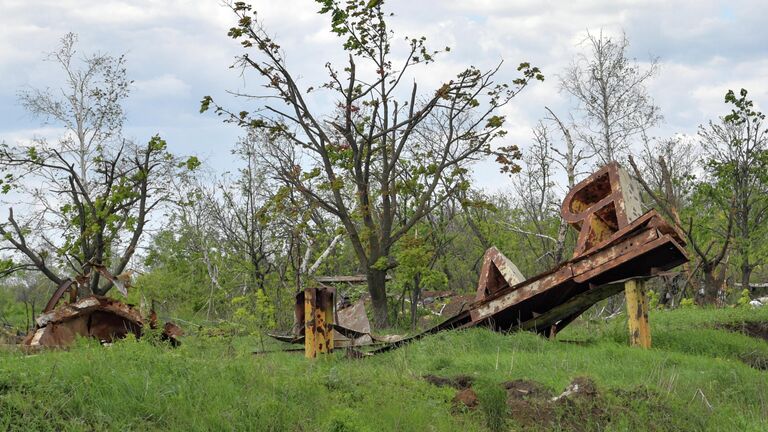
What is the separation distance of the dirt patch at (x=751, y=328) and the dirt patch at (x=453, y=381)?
6977mm

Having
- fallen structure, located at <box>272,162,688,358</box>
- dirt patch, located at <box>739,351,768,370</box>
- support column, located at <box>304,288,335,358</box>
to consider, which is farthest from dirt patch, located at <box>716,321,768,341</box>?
support column, located at <box>304,288,335,358</box>

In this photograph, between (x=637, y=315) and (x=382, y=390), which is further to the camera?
(x=637, y=315)

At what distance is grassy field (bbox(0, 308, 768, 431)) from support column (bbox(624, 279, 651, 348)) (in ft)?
1.02

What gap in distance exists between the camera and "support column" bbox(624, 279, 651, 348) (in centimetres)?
1090

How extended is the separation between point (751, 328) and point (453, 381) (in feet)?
25.0

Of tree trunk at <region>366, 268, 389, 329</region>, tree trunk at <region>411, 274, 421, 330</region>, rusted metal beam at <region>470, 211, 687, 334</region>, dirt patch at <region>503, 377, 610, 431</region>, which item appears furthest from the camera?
tree trunk at <region>366, 268, 389, 329</region>

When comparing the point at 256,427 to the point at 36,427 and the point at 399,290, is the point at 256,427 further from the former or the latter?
the point at 399,290

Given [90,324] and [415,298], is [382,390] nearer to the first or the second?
[90,324]

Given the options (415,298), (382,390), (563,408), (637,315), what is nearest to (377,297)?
(415,298)

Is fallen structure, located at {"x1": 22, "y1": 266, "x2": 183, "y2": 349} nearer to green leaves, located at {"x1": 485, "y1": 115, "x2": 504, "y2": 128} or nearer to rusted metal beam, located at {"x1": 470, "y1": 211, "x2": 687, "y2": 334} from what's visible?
rusted metal beam, located at {"x1": 470, "y1": 211, "x2": 687, "y2": 334}

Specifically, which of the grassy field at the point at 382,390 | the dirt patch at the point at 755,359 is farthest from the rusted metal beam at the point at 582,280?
the dirt patch at the point at 755,359

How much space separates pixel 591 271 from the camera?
11.0 metres

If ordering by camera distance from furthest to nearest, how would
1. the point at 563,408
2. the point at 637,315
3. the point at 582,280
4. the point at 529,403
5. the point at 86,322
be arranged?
the point at 86,322
the point at 582,280
the point at 637,315
the point at 529,403
the point at 563,408

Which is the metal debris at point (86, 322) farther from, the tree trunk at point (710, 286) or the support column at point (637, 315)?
the tree trunk at point (710, 286)
